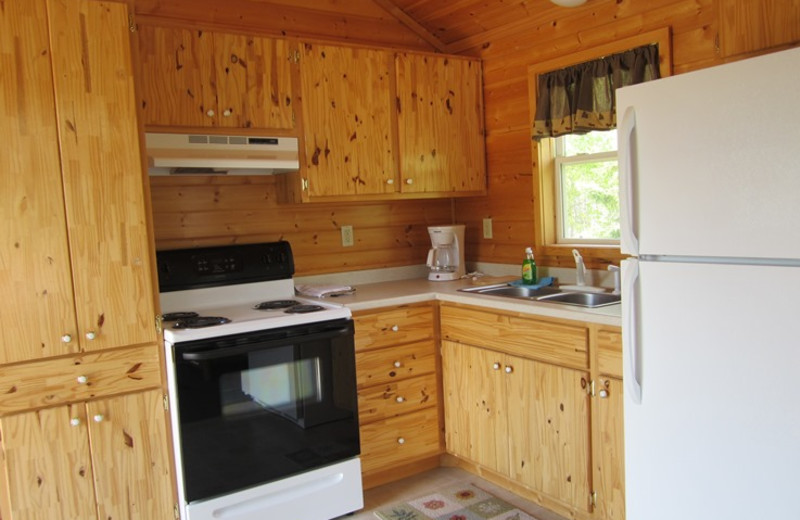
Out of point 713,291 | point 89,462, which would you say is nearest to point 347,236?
point 89,462

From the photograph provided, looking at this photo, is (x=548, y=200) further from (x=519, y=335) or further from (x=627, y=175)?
(x=627, y=175)

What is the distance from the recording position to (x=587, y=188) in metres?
3.21

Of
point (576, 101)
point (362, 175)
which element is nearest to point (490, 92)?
point (576, 101)

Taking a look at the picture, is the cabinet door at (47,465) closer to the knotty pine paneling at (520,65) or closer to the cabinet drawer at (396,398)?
the cabinet drawer at (396,398)

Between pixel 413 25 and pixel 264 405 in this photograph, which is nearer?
pixel 264 405

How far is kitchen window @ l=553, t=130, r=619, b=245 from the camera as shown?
308 centimetres

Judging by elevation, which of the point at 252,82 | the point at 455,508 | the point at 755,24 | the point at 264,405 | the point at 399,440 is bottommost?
the point at 455,508

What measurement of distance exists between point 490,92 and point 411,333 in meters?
1.48

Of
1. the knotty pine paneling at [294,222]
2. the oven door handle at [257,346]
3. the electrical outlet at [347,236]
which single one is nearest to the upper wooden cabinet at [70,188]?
the oven door handle at [257,346]

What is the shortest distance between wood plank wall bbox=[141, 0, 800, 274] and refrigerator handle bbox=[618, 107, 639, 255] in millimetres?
1030

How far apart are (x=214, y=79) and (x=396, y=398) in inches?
67.9

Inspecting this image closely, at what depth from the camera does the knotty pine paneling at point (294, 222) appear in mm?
3086

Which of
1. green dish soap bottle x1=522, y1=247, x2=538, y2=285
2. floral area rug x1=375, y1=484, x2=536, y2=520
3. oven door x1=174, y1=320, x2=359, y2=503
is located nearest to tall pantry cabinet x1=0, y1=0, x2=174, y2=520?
oven door x1=174, y1=320, x2=359, y2=503

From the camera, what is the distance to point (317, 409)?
2.73 meters
